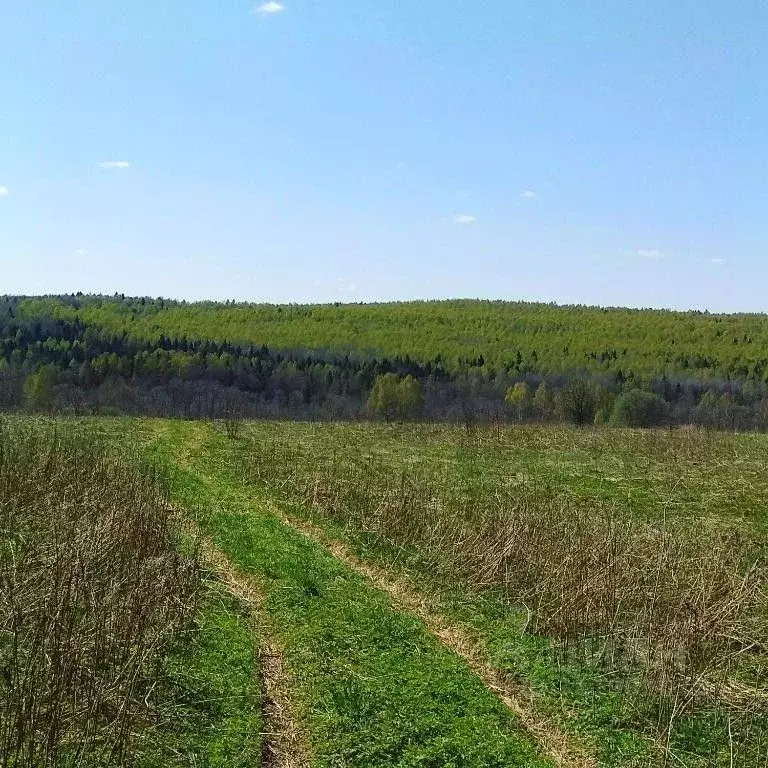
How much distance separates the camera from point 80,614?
8.58 meters

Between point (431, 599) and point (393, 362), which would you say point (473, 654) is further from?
point (393, 362)

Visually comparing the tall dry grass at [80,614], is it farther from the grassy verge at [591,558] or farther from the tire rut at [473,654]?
the grassy verge at [591,558]

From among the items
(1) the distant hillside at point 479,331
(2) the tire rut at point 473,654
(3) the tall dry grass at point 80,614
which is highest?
(1) the distant hillside at point 479,331

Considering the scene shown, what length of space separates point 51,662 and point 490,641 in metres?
5.51

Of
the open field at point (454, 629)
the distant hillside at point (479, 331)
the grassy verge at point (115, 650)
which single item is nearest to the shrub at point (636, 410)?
the distant hillside at point (479, 331)

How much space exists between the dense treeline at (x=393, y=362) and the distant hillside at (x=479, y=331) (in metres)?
0.40

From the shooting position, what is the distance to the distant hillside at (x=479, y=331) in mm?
97500

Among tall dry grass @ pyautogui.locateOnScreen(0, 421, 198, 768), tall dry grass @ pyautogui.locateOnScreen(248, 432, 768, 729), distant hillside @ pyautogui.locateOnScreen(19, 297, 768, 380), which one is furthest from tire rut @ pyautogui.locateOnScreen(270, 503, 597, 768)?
distant hillside @ pyautogui.locateOnScreen(19, 297, 768, 380)

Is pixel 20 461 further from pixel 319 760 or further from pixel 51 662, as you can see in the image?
pixel 319 760

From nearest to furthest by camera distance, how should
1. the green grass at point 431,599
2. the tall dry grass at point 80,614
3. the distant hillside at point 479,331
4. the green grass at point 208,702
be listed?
the tall dry grass at point 80,614
the green grass at point 208,702
the green grass at point 431,599
the distant hillside at point 479,331

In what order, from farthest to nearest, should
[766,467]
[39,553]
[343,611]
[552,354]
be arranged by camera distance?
[552,354] < [766,467] < [343,611] < [39,553]

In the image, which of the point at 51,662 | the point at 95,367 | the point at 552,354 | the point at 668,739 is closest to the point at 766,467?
the point at 668,739

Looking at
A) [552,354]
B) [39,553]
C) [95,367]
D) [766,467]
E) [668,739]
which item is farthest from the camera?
[552,354]

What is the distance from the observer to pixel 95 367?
79.5 metres
